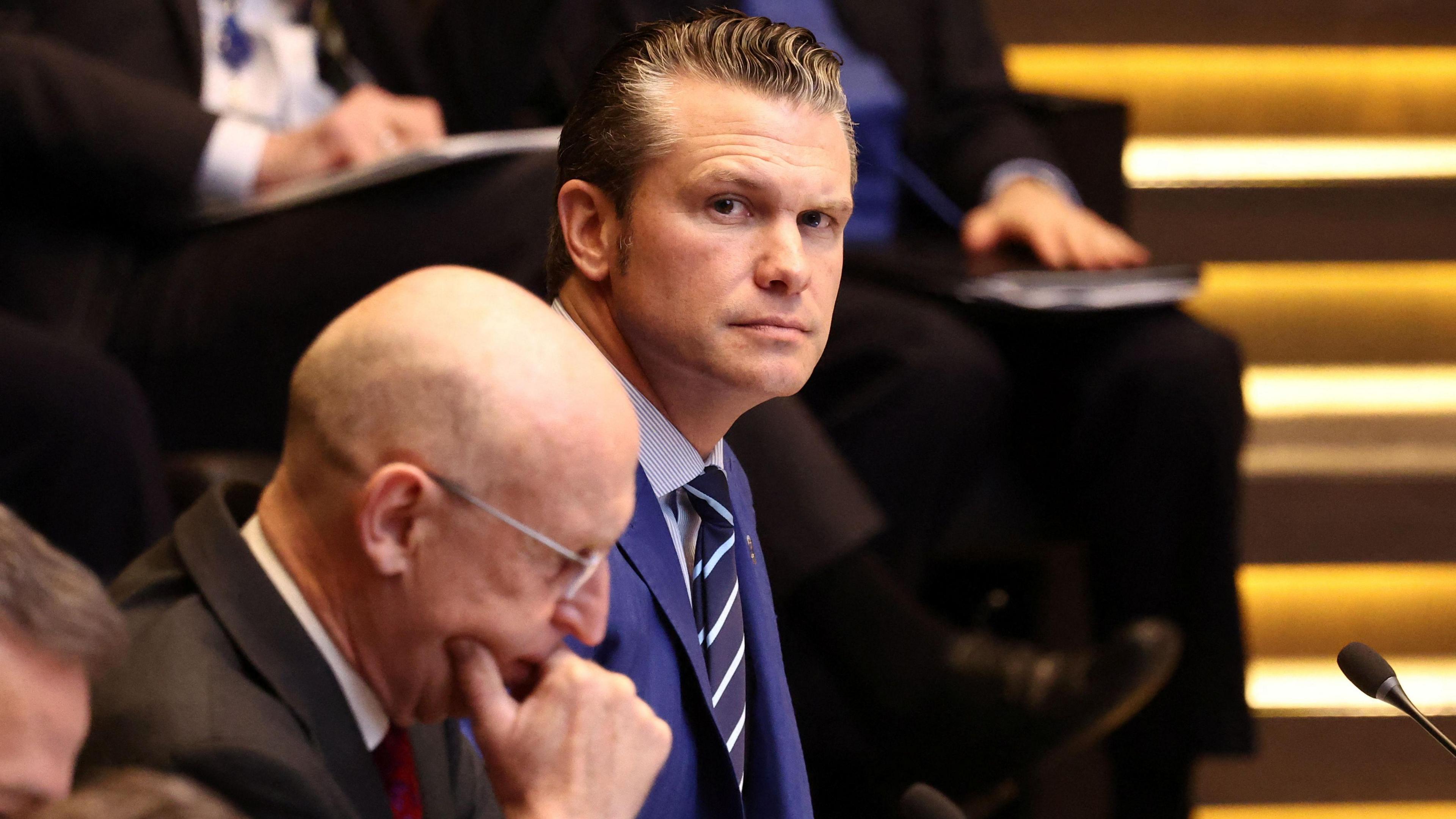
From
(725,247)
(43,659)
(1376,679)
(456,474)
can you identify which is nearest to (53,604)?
(43,659)

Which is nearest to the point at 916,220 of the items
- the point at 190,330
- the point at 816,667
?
the point at 816,667

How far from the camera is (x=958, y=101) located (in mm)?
1309

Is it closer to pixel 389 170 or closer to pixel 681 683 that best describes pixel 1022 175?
pixel 389 170

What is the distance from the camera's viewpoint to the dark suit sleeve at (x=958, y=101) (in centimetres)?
124

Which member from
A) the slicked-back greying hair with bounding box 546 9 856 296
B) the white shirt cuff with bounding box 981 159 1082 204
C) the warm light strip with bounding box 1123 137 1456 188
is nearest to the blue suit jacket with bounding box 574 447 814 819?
the slicked-back greying hair with bounding box 546 9 856 296

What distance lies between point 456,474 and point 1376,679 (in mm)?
327

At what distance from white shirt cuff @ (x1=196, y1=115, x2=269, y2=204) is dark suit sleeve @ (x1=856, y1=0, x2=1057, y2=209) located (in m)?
0.51

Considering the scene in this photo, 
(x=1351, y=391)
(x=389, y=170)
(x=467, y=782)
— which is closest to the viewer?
(x=467, y=782)

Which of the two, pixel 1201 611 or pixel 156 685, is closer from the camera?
pixel 156 685

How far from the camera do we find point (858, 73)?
911mm

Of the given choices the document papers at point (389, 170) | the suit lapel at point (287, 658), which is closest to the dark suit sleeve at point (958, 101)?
the document papers at point (389, 170)

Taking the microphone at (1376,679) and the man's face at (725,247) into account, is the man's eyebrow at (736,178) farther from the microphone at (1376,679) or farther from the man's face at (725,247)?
the microphone at (1376,679)

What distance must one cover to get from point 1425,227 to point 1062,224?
0.75m

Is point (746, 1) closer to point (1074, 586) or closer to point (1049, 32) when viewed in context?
point (1074, 586)
